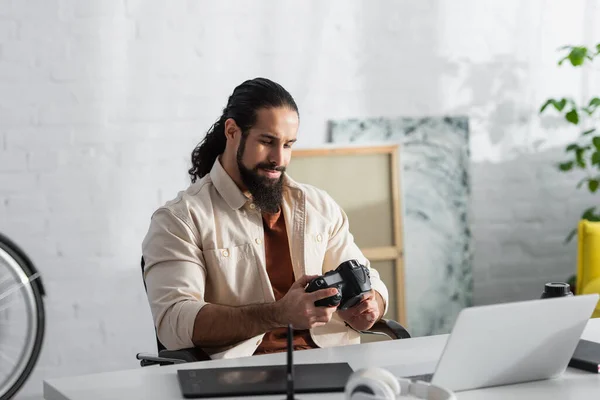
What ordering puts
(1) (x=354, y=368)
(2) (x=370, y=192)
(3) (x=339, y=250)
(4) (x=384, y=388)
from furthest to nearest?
1. (2) (x=370, y=192)
2. (3) (x=339, y=250)
3. (1) (x=354, y=368)
4. (4) (x=384, y=388)

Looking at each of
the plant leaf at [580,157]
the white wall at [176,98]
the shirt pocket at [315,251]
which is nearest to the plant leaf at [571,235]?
the white wall at [176,98]

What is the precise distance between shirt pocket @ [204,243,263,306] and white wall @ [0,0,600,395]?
1.40 meters

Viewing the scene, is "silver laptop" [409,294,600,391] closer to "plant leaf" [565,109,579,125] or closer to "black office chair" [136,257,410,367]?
"black office chair" [136,257,410,367]

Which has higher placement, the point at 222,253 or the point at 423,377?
the point at 222,253

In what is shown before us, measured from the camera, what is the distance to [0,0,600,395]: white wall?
3615mm

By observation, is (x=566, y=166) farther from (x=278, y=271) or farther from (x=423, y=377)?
(x=423, y=377)

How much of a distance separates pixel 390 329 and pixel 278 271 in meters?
0.34

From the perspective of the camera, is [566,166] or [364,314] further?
[566,166]

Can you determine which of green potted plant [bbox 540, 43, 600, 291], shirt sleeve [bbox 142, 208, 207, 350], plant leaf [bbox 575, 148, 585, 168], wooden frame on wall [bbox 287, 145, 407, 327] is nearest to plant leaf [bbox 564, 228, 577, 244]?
green potted plant [bbox 540, 43, 600, 291]

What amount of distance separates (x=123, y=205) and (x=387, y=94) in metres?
1.24

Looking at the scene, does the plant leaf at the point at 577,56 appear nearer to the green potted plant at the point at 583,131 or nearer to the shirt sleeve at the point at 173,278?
the green potted plant at the point at 583,131

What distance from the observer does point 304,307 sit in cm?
210

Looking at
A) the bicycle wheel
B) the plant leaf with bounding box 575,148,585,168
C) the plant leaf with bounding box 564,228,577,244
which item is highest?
the plant leaf with bounding box 575,148,585,168

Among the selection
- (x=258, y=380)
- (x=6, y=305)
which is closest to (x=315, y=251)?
(x=258, y=380)
